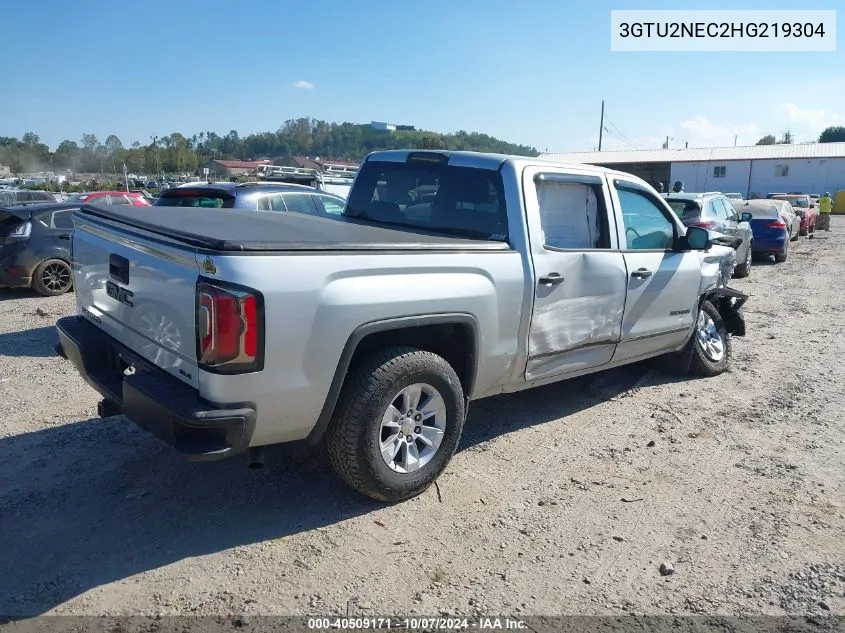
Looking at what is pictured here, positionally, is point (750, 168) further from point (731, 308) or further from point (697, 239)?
point (697, 239)

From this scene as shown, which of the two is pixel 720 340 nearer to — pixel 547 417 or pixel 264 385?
pixel 547 417

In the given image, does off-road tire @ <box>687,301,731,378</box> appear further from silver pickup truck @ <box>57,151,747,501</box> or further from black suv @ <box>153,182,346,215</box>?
black suv @ <box>153,182,346,215</box>

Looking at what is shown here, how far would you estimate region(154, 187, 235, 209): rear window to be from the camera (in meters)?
7.65

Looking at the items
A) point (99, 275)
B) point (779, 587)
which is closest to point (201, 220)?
point (99, 275)

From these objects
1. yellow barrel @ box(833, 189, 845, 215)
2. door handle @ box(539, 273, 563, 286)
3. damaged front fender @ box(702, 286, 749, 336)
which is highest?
yellow barrel @ box(833, 189, 845, 215)

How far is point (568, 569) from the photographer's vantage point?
10.6 feet

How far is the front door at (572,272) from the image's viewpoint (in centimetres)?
422

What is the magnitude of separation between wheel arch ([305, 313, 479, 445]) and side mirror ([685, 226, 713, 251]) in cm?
254

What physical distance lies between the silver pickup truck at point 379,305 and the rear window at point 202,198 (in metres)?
2.81

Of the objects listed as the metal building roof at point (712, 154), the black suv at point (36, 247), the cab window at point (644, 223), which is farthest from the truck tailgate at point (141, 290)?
the metal building roof at point (712, 154)

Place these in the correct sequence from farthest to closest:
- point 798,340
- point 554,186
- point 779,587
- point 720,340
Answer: point 798,340, point 720,340, point 554,186, point 779,587

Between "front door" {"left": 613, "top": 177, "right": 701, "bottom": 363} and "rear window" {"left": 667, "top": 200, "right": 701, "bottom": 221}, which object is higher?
"rear window" {"left": 667, "top": 200, "right": 701, "bottom": 221}

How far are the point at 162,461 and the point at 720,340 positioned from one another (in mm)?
5135

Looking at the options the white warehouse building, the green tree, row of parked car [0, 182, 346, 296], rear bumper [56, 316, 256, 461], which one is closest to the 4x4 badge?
rear bumper [56, 316, 256, 461]
